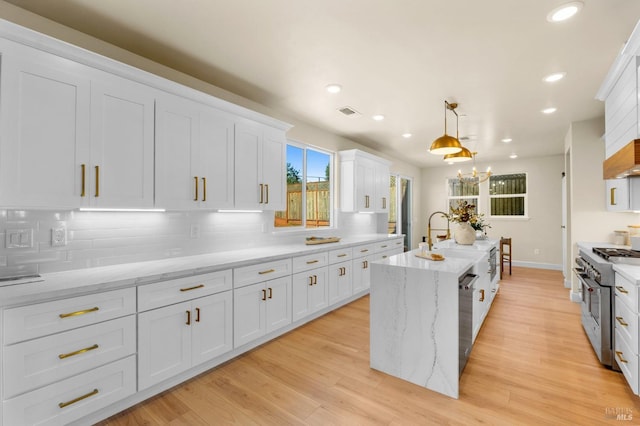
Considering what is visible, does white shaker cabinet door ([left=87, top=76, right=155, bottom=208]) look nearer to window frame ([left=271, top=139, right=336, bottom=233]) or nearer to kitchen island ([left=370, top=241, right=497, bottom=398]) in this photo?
window frame ([left=271, top=139, right=336, bottom=233])

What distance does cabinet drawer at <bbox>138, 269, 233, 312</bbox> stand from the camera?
212 cm

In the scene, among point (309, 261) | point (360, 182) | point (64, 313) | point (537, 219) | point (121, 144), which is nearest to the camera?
point (64, 313)

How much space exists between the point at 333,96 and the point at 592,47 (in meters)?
2.37

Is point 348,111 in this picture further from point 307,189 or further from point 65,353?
point 65,353

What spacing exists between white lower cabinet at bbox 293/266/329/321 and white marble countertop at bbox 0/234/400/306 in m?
0.40

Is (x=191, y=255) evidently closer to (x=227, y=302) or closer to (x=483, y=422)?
(x=227, y=302)

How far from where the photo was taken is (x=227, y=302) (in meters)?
2.63

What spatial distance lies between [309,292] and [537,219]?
675cm

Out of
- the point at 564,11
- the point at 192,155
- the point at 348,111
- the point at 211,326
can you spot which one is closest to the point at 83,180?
the point at 192,155

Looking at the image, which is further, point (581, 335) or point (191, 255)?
point (581, 335)

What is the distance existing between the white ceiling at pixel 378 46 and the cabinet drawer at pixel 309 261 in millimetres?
1932

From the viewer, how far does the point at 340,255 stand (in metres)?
4.22

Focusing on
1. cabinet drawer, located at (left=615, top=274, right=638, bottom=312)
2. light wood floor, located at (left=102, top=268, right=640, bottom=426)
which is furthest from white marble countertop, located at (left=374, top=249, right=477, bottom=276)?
cabinet drawer, located at (left=615, top=274, right=638, bottom=312)

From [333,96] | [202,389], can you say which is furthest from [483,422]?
[333,96]
